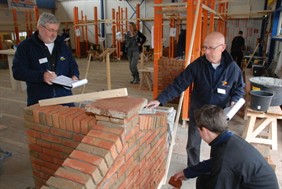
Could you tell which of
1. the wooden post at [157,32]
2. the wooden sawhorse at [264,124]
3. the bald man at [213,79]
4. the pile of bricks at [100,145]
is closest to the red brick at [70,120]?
the pile of bricks at [100,145]

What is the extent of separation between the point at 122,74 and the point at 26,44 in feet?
23.9

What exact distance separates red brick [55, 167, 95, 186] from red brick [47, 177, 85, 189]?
2cm

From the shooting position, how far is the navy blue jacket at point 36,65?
89.9 inches

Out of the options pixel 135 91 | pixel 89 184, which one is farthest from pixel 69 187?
pixel 135 91

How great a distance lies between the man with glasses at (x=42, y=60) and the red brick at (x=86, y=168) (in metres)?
1.11

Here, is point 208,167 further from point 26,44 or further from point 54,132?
point 26,44

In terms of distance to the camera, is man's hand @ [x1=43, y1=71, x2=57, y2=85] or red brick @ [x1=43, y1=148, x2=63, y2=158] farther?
man's hand @ [x1=43, y1=71, x2=57, y2=85]

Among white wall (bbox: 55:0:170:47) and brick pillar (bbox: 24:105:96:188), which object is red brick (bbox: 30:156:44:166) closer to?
brick pillar (bbox: 24:105:96:188)

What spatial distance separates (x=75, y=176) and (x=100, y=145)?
22 centimetres

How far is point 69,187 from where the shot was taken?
1.25m

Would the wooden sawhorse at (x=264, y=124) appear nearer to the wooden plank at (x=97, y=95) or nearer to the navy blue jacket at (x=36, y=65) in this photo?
the wooden plank at (x=97, y=95)

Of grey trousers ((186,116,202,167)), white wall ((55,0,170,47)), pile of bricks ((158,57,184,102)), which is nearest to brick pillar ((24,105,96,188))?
grey trousers ((186,116,202,167))

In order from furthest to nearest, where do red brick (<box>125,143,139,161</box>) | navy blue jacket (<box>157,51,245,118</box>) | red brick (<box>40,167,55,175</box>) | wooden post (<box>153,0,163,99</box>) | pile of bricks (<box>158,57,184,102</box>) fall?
pile of bricks (<box>158,57,184,102</box>) < wooden post (<box>153,0,163,99</box>) < navy blue jacket (<box>157,51,245,118</box>) < red brick (<box>40,167,55,175</box>) < red brick (<box>125,143,139,161</box>)

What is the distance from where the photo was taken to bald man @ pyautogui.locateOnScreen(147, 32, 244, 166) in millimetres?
2223
